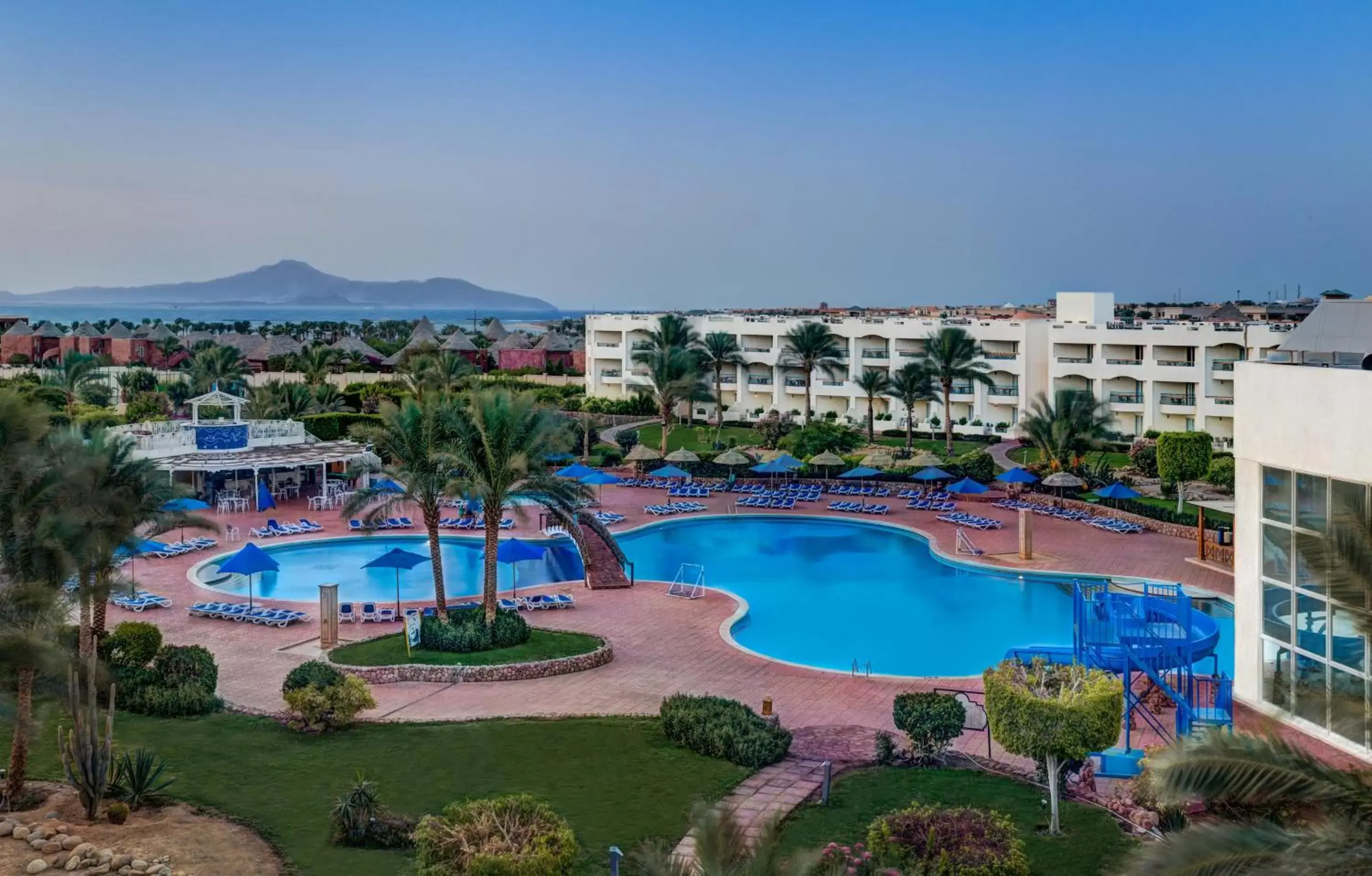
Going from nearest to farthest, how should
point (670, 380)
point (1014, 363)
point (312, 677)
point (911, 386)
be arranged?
point (312, 677)
point (670, 380)
point (911, 386)
point (1014, 363)

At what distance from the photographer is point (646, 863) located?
7363 millimetres

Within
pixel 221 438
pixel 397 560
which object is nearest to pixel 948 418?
pixel 221 438

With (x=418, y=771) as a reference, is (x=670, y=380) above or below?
above

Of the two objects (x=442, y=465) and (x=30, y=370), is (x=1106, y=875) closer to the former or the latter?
(x=442, y=465)

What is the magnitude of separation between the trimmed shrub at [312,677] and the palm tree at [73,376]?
32.5 meters

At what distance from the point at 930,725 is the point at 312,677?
26.9 feet

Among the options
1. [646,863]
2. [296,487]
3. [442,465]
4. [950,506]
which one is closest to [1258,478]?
[646,863]

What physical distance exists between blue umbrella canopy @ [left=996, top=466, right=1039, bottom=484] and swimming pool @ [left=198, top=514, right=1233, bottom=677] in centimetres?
486

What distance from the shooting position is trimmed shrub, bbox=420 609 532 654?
19.9 meters

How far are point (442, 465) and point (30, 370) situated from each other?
163 feet

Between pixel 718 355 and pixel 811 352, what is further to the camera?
pixel 718 355

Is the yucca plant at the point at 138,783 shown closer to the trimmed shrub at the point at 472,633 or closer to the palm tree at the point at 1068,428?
the trimmed shrub at the point at 472,633

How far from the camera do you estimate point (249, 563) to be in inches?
912

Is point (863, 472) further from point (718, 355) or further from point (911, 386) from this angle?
point (718, 355)
